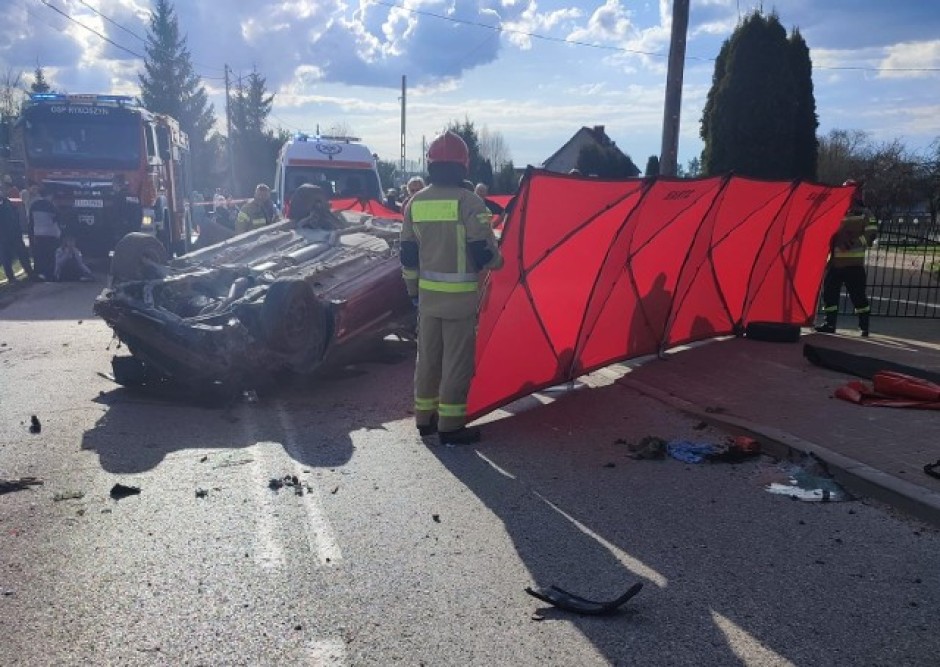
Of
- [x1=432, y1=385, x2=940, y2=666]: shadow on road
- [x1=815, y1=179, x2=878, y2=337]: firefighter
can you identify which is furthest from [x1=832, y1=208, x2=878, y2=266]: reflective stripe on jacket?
[x1=432, y1=385, x2=940, y2=666]: shadow on road

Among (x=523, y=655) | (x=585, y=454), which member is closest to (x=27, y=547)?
(x=523, y=655)

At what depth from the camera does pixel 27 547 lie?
4.32 m

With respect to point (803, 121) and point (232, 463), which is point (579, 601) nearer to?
point (232, 463)

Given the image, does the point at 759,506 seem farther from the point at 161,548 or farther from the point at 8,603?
the point at 8,603

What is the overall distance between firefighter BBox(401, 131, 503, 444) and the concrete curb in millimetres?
2067

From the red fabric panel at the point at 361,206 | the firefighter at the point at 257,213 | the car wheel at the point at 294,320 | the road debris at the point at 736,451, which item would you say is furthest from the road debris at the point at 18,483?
the red fabric panel at the point at 361,206

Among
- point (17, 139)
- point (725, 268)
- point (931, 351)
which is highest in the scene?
point (17, 139)

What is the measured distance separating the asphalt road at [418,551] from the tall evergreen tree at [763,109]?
12.2 m

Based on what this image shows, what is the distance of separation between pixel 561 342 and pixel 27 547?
4680 millimetres

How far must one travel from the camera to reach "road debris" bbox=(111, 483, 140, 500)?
5078 mm

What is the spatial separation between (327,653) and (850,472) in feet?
11.9

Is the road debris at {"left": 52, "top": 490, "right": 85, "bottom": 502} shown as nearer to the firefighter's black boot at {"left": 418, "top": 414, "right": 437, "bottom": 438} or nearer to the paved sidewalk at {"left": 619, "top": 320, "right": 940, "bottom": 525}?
the firefighter's black boot at {"left": 418, "top": 414, "right": 437, "bottom": 438}

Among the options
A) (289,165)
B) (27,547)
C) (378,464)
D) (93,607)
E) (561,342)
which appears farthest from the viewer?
(289,165)

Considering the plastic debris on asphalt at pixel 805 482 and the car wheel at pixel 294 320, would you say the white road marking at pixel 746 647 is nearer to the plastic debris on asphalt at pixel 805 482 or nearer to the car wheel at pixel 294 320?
the plastic debris on asphalt at pixel 805 482
